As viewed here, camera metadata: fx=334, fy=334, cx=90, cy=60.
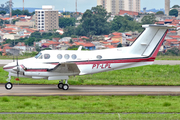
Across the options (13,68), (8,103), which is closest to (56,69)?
(13,68)

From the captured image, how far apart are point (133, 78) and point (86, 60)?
774 centimetres

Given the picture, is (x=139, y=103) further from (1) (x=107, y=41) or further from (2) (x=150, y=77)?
(1) (x=107, y=41)

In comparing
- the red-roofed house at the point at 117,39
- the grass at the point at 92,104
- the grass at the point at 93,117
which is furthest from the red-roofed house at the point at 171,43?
the grass at the point at 93,117

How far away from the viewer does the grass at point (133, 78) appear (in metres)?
26.9

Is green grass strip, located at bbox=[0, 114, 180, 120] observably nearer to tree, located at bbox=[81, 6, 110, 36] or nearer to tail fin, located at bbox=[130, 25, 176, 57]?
tail fin, located at bbox=[130, 25, 176, 57]

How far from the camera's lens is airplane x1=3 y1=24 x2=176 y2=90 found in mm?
22984

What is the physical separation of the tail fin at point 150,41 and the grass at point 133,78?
358 cm

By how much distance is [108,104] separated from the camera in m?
18.8

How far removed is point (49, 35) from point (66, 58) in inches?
5348

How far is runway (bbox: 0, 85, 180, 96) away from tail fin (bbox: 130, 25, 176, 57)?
8.75ft

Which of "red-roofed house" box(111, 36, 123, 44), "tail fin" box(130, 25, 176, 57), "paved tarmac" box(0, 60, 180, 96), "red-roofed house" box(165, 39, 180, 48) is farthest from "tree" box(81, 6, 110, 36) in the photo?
"tail fin" box(130, 25, 176, 57)

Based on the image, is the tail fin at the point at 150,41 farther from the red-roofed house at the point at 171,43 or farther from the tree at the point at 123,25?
the tree at the point at 123,25

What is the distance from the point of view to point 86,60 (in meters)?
23.8

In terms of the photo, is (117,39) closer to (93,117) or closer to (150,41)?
(150,41)
